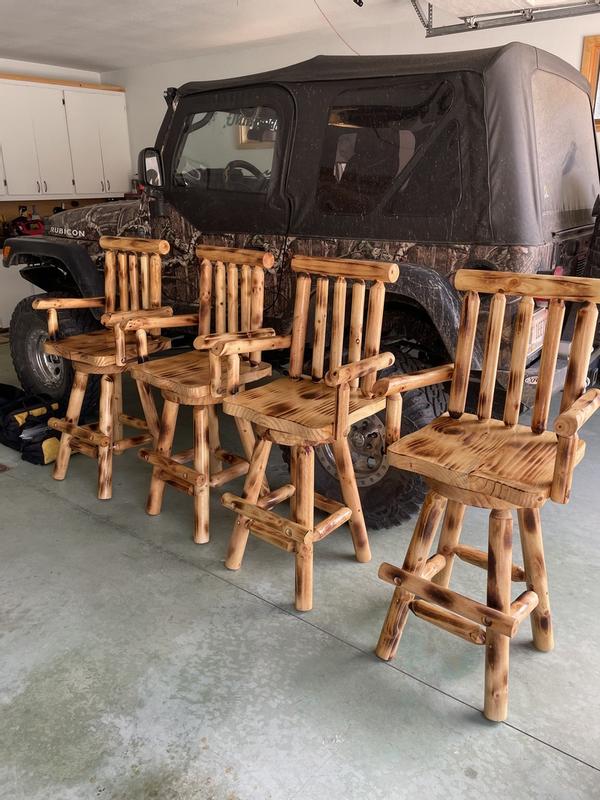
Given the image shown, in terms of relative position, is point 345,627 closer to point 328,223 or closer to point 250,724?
point 250,724

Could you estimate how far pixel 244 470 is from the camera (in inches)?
103

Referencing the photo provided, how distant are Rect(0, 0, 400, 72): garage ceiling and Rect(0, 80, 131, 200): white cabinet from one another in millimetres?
470

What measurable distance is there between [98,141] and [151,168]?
491cm

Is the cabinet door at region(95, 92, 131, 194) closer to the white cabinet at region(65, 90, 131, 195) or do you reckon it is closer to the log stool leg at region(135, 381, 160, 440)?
the white cabinet at region(65, 90, 131, 195)

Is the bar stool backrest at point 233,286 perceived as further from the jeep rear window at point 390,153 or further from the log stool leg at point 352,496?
the log stool leg at point 352,496

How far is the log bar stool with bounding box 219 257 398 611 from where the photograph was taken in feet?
6.44

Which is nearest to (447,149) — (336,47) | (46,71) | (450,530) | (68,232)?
(450,530)

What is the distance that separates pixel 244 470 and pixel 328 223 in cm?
108

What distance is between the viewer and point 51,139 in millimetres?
6840

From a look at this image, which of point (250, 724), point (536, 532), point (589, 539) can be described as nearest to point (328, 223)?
point (536, 532)

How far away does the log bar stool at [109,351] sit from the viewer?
278 centimetres

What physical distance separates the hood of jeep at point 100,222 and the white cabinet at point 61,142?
3419 millimetres

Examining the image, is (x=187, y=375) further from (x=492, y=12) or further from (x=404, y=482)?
(x=492, y=12)

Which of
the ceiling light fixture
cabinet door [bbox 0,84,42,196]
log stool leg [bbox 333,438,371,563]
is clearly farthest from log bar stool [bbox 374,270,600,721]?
cabinet door [bbox 0,84,42,196]
